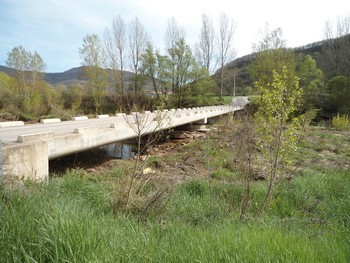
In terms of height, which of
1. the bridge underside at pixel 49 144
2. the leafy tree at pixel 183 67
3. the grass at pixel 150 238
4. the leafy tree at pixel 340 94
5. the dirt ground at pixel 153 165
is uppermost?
the leafy tree at pixel 183 67

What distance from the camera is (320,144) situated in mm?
13648

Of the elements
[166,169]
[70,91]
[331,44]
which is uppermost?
[331,44]

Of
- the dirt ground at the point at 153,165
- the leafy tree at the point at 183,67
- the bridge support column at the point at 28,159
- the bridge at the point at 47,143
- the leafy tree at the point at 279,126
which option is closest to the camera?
the leafy tree at the point at 279,126

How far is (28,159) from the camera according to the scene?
5.92 metres

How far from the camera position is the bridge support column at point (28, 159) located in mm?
5355

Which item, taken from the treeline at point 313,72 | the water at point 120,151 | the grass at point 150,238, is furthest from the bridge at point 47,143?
the treeline at point 313,72

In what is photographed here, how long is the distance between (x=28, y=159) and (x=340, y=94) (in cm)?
3344

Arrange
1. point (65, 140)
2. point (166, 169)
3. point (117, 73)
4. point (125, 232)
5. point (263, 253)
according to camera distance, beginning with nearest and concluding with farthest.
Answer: point (263, 253) → point (125, 232) → point (65, 140) → point (166, 169) → point (117, 73)

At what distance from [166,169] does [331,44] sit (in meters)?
46.6

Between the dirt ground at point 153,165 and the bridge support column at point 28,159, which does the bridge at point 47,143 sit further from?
the dirt ground at point 153,165

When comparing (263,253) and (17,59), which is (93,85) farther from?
(263,253)

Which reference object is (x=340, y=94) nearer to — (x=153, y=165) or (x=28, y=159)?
(x=153, y=165)

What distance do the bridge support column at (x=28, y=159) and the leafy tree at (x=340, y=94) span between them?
31.0m

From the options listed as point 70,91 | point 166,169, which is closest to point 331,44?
point 70,91
